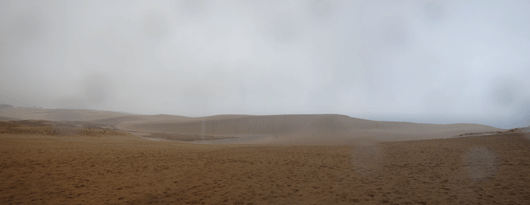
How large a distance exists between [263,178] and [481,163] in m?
8.54

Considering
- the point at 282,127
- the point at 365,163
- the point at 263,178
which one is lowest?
the point at 263,178

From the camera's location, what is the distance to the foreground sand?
6.02 meters

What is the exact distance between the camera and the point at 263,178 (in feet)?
26.9

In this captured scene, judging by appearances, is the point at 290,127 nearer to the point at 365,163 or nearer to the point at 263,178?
the point at 365,163

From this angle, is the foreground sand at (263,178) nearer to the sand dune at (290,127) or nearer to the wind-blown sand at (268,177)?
the wind-blown sand at (268,177)

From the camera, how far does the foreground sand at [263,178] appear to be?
6020 millimetres

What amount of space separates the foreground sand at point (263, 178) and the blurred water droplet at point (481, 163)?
0.03 meters

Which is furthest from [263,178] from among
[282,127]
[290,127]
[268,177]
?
[282,127]

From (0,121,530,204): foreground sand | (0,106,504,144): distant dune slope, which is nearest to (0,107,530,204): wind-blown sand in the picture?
(0,121,530,204): foreground sand

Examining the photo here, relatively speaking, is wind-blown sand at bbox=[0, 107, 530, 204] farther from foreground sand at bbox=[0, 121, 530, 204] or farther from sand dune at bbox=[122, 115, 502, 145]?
sand dune at bbox=[122, 115, 502, 145]

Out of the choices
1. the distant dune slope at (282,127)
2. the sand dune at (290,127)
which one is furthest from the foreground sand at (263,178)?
the sand dune at (290,127)

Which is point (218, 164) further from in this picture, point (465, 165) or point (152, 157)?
point (465, 165)

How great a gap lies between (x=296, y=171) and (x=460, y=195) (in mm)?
4944

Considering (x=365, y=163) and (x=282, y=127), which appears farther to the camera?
(x=282, y=127)
